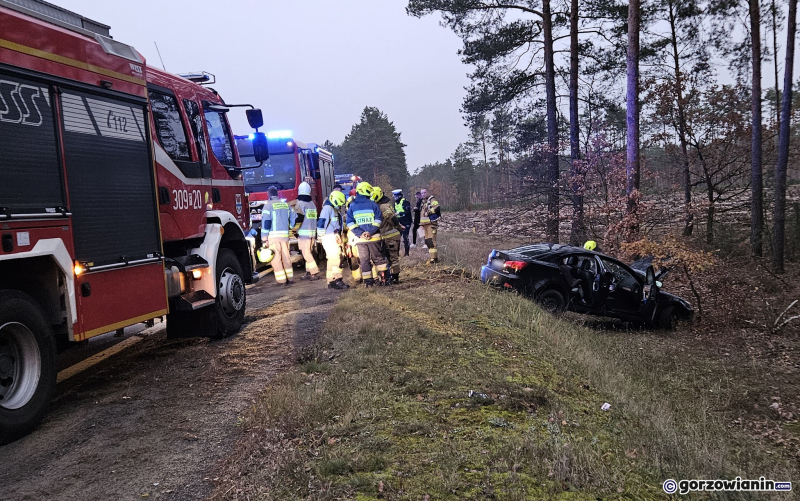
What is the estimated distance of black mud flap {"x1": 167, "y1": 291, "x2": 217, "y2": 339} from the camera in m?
6.28

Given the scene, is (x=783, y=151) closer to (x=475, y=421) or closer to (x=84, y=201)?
(x=475, y=421)

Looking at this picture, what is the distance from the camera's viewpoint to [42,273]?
411 centimetres

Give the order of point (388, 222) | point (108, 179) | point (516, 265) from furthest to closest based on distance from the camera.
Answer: point (388, 222) < point (516, 265) < point (108, 179)

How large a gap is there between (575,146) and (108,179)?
1409cm

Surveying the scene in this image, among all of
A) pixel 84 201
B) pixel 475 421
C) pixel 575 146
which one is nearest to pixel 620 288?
pixel 475 421

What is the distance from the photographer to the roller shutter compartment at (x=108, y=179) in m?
4.32

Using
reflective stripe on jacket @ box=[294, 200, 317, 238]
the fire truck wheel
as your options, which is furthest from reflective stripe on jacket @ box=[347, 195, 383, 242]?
the fire truck wheel

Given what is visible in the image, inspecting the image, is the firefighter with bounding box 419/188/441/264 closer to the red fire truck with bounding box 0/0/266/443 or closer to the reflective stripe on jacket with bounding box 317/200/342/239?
the reflective stripe on jacket with bounding box 317/200/342/239

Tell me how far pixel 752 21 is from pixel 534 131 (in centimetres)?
1130

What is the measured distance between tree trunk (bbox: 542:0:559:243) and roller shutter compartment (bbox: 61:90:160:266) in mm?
13111

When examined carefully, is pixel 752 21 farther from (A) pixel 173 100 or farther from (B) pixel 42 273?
(B) pixel 42 273

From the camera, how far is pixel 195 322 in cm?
634

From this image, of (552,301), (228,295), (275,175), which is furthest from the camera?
(275,175)

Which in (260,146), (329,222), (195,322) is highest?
(260,146)
